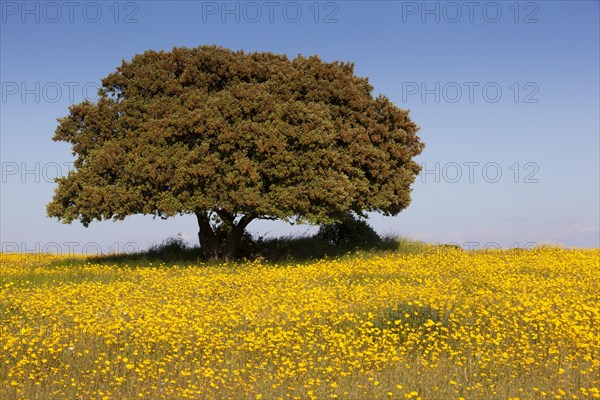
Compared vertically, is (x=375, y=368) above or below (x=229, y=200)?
Result: below

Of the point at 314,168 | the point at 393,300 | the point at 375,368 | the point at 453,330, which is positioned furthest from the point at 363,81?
the point at 375,368

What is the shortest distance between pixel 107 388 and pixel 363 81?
2298cm

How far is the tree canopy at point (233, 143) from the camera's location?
2545cm

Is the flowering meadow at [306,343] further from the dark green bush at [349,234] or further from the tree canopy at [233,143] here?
the dark green bush at [349,234]

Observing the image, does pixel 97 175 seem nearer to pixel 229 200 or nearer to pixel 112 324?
pixel 229 200

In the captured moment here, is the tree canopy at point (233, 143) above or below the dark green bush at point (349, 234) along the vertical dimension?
above

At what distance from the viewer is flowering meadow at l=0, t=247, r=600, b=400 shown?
9438 millimetres

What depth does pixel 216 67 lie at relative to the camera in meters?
28.3

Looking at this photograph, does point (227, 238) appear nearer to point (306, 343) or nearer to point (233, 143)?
point (233, 143)

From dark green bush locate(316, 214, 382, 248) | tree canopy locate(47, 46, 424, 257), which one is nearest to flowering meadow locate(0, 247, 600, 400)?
tree canopy locate(47, 46, 424, 257)

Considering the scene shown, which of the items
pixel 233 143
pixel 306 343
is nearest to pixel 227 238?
pixel 233 143

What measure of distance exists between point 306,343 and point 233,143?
14.7m

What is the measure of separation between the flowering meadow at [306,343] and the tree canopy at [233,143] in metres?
7.98

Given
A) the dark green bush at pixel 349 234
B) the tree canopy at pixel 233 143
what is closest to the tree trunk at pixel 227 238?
the tree canopy at pixel 233 143
